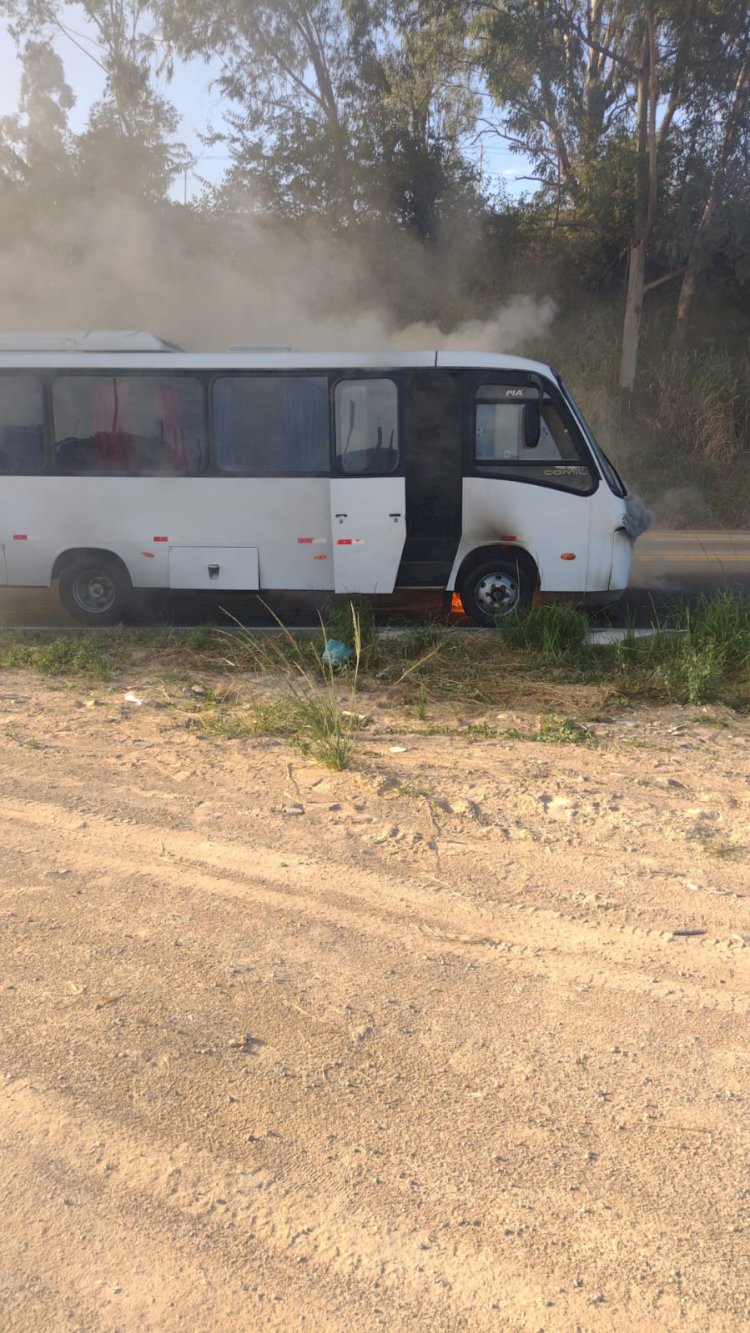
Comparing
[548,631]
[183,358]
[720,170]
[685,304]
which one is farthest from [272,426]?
[685,304]

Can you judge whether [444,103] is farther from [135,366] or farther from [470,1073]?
[470,1073]

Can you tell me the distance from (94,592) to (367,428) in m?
2.84

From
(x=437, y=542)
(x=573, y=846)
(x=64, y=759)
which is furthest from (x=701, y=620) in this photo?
(x=64, y=759)

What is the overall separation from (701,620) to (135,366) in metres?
5.21

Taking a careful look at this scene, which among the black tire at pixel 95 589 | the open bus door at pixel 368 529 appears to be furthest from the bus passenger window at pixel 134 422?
the open bus door at pixel 368 529

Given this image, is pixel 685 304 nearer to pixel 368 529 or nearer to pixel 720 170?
pixel 720 170

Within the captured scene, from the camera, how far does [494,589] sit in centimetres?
858

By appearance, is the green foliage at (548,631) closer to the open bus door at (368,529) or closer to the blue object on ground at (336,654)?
the blue object on ground at (336,654)

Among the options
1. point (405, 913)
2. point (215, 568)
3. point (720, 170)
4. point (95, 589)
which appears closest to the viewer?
point (405, 913)

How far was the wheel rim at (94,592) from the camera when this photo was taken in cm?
882

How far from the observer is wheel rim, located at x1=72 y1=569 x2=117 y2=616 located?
8.82 m

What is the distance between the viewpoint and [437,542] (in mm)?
8438

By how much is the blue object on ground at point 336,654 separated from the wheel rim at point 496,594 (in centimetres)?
179

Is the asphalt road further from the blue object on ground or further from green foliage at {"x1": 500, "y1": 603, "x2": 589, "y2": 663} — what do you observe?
the blue object on ground
